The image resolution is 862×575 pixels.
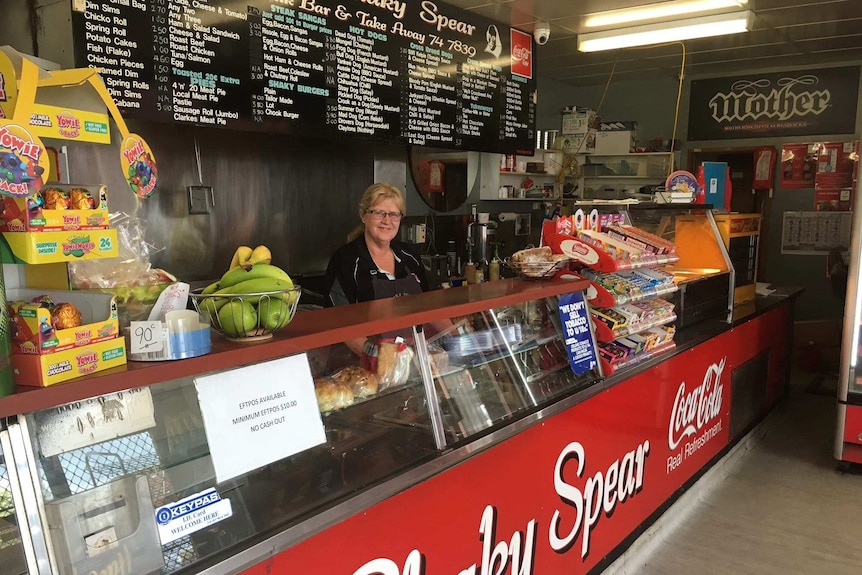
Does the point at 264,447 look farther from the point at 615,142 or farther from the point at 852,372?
the point at 615,142

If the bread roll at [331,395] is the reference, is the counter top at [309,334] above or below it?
above

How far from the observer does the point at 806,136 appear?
7598 mm

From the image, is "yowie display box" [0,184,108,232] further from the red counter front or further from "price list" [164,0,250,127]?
"price list" [164,0,250,127]

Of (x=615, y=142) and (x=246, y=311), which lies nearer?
(x=246, y=311)

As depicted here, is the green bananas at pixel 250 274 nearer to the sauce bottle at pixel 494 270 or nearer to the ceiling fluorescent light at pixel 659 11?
the ceiling fluorescent light at pixel 659 11

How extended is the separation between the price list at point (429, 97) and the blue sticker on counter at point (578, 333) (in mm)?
2130

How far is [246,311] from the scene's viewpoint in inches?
57.1

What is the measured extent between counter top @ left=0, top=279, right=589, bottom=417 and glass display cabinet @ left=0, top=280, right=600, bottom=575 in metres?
0.01

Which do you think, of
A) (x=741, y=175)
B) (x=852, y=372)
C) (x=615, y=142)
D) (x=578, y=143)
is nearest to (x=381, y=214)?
(x=852, y=372)

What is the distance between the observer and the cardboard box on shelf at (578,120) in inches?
324

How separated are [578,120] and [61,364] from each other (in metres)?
7.96

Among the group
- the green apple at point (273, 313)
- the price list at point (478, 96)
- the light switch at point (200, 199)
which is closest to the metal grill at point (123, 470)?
the green apple at point (273, 313)

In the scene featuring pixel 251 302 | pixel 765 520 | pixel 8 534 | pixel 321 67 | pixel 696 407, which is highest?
pixel 321 67

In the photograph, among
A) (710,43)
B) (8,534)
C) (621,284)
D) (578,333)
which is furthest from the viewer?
(710,43)
